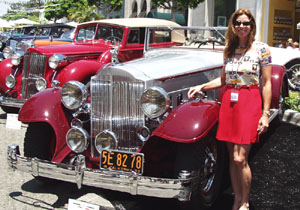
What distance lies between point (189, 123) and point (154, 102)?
1.19 ft

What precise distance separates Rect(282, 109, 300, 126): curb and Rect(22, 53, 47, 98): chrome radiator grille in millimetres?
3942

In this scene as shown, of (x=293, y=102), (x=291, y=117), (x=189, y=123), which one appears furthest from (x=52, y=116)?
(x=293, y=102)

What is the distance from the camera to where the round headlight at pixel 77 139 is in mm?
3205

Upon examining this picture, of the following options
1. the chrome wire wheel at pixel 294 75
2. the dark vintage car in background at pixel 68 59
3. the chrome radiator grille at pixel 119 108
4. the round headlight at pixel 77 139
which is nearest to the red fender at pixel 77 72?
the dark vintage car in background at pixel 68 59

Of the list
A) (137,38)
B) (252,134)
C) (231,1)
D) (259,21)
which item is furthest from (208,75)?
(231,1)

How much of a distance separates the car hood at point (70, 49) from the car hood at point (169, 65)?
1.93 metres

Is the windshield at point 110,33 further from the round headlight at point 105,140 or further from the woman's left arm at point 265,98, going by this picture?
the woman's left arm at point 265,98

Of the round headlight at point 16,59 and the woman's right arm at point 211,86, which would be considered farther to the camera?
the round headlight at point 16,59

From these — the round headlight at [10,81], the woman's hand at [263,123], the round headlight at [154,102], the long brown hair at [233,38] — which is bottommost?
the round headlight at [10,81]

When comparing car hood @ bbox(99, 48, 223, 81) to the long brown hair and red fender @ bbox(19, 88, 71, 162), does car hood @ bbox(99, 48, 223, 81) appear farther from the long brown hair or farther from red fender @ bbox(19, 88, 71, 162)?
the long brown hair

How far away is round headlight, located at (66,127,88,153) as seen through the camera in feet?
10.5

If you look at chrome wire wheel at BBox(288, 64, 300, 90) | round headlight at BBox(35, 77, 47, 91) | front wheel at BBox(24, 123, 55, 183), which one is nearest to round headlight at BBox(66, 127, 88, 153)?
front wheel at BBox(24, 123, 55, 183)

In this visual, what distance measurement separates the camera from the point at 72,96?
3400 mm

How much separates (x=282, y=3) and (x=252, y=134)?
16.1 m
